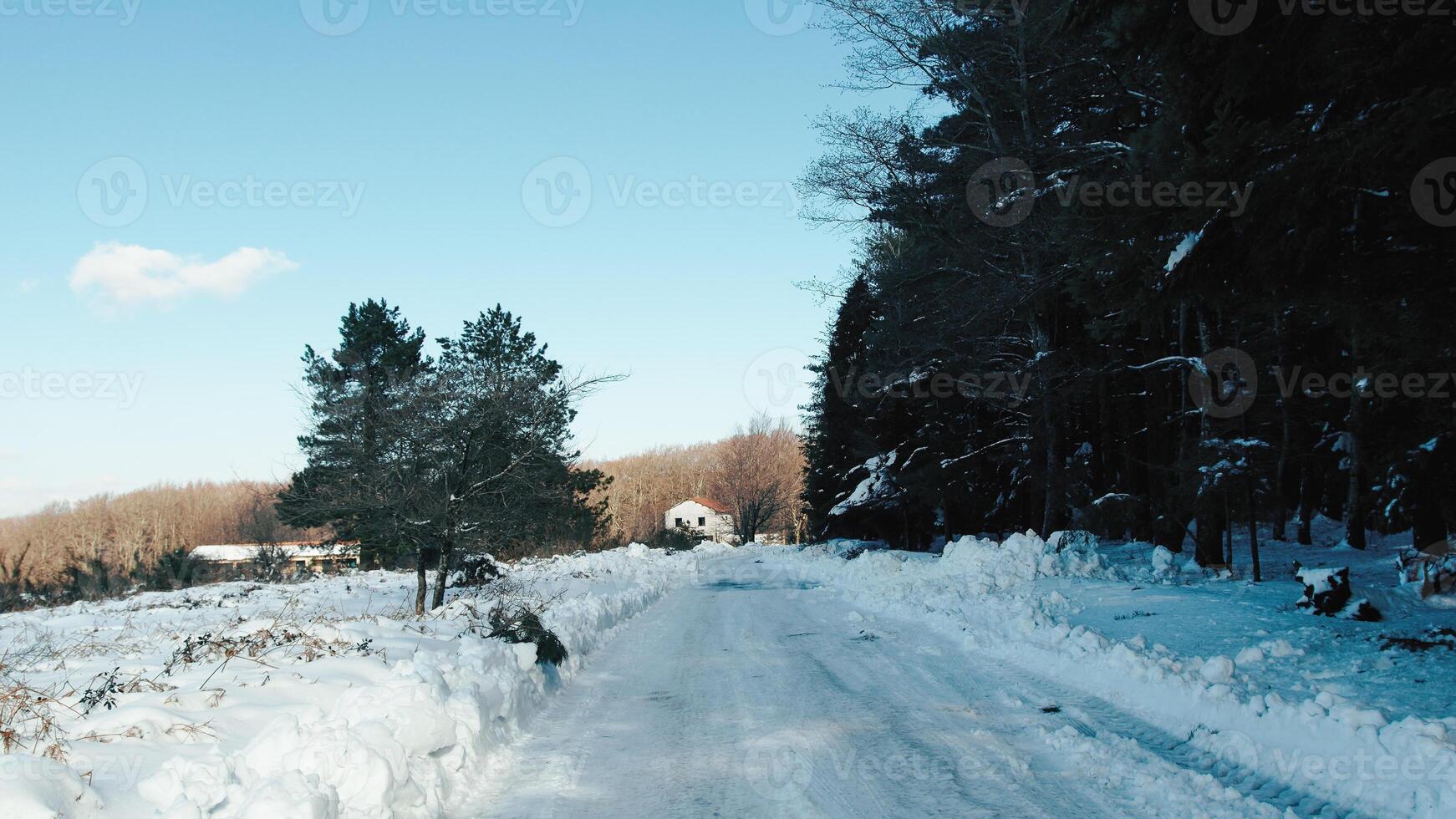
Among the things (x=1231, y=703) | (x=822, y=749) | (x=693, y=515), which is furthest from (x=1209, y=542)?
(x=693, y=515)

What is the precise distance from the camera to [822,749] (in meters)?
5.89

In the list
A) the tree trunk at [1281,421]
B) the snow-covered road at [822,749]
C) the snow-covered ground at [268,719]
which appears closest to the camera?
the snow-covered ground at [268,719]

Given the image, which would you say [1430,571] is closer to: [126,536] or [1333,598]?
[1333,598]

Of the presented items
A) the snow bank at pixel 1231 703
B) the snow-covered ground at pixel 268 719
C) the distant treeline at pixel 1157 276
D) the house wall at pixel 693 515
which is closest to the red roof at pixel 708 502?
the house wall at pixel 693 515

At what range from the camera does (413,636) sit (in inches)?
349

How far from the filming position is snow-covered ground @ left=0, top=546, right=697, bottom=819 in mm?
3889

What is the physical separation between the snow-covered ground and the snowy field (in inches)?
0.8

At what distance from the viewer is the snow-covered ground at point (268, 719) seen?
12.8 feet

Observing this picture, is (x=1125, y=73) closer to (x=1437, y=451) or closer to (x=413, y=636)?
(x=1437, y=451)

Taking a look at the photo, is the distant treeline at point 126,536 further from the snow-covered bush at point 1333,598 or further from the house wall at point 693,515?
the house wall at point 693,515

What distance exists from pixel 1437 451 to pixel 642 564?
24185 mm

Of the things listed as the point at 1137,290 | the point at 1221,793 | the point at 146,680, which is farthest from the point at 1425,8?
the point at 146,680

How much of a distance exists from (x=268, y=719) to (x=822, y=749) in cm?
365

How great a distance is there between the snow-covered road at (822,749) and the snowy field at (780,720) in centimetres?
3
